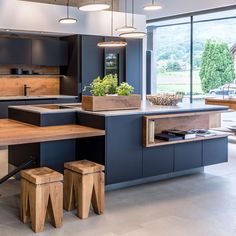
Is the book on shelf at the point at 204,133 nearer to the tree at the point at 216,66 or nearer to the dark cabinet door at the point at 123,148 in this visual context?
the dark cabinet door at the point at 123,148

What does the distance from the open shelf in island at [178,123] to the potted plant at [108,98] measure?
1.15 ft

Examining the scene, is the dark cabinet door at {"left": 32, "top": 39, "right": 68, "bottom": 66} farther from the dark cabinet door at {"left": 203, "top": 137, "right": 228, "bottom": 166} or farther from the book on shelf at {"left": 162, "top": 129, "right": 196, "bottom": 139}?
the dark cabinet door at {"left": 203, "top": 137, "right": 228, "bottom": 166}

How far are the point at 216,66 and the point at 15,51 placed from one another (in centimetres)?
443

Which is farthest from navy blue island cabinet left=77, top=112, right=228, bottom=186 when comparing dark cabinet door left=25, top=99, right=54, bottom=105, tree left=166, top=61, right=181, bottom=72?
tree left=166, top=61, right=181, bottom=72

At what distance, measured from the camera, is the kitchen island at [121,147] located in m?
4.53

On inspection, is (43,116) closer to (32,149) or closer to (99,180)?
(32,149)

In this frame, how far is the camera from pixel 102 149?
14.7 ft

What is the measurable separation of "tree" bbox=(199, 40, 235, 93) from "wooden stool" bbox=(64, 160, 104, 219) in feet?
18.1

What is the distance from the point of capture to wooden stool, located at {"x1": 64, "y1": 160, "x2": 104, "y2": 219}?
3.78 metres

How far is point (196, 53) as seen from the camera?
30.3 feet

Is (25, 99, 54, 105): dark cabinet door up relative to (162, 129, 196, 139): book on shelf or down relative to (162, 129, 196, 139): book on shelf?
up

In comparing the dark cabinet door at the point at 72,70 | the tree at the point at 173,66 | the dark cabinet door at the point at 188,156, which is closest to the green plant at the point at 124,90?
the dark cabinet door at the point at 188,156

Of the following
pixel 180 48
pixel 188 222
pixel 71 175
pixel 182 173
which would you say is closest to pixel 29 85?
pixel 180 48

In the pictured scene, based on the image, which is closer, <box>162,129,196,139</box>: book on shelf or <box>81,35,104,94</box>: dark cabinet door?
<box>162,129,196,139</box>: book on shelf
